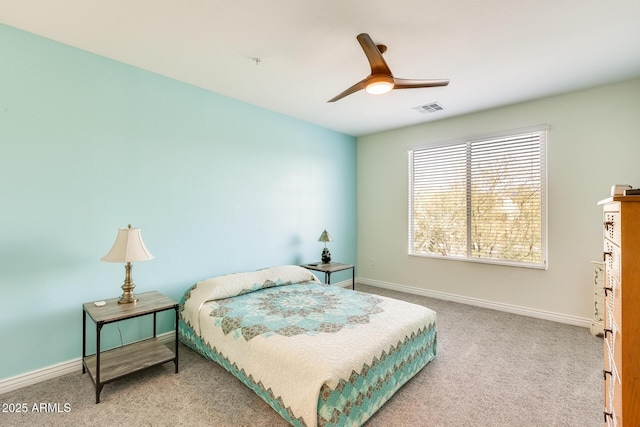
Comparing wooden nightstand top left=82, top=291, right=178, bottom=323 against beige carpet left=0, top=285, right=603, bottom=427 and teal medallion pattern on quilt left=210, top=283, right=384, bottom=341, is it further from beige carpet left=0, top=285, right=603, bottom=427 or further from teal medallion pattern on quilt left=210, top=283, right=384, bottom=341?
beige carpet left=0, top=285, right=603, bottom=427

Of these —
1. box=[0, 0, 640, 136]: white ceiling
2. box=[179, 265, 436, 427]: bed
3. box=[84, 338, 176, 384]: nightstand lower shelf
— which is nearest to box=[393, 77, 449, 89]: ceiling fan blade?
box=[0, 0, 640, 136]: white ceiling

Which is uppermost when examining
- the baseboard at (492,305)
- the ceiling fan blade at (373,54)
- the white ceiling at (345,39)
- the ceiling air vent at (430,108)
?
the ceiling air vent at (430,108)

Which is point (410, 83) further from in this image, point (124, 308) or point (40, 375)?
point (40, 375)

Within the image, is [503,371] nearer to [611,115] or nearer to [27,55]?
[611,115]

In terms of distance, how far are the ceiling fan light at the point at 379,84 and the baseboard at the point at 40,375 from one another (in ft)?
10.5

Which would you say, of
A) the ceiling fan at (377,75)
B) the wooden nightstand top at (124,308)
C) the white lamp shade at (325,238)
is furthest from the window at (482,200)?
the wooden nightstand top at (124,308)

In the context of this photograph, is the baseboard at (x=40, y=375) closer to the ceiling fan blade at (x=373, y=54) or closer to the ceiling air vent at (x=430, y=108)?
the ceiling fan blade at (x=373, y=54)

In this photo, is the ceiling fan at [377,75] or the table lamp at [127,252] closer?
the ceiling fan at [377,75]

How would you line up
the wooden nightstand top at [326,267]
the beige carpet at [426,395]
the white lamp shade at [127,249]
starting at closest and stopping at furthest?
the beige carpet at [426,395], the white lamp shade at [127,249], the wooden nightstand top at [326,267]

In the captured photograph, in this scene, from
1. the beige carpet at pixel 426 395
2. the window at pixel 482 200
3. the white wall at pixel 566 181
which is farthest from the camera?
the window at pixel 482 200

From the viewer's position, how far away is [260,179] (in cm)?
381

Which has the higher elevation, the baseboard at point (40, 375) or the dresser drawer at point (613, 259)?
the dresser drawer at point (613, 259)

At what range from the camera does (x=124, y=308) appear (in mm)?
2287

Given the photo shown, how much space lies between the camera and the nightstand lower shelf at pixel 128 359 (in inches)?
84.1
